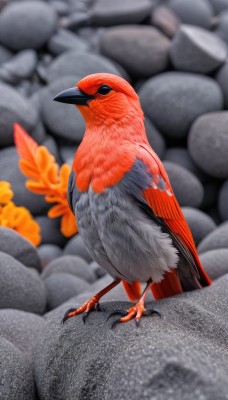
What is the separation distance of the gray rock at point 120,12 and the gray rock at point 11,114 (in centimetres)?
150

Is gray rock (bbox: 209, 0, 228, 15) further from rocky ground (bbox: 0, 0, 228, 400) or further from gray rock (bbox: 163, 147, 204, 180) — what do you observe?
gray rock (bbox: 163, 147, 204, 180)

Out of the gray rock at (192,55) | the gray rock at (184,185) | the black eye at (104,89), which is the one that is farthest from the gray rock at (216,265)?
the gray rock at (192,55)

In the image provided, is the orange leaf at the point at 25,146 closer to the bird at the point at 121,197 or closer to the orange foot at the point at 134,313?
the bird at the point at 121,197

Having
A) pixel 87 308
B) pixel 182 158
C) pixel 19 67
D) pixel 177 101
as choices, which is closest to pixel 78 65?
pixel 19 67

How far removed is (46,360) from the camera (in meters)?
1.83

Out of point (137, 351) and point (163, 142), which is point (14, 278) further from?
point (163, 142)

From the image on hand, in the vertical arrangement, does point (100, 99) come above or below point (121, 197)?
above

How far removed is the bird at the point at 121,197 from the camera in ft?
5.77

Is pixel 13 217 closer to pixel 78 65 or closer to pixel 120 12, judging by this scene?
pixel 78 65

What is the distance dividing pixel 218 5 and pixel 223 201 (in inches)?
104

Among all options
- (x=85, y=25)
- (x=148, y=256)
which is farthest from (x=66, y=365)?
(x=85, y=25)

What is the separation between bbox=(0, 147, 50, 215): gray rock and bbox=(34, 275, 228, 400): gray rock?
1720 millimetres

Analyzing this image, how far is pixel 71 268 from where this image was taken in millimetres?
3033

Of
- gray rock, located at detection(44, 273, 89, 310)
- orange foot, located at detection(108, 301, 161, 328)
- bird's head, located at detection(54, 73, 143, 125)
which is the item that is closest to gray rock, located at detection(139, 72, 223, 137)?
gray rock, located at detection(44, 273, 89, 310)
